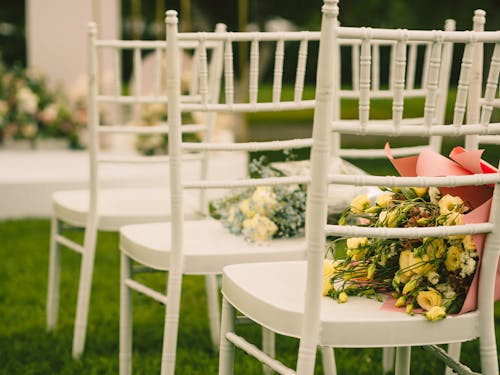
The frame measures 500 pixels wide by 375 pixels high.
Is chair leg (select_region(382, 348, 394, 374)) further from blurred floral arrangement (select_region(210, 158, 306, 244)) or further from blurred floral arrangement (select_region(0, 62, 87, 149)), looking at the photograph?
blurred floral arrangement (select_region(0, 62, 87, 149))

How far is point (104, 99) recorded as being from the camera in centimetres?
313

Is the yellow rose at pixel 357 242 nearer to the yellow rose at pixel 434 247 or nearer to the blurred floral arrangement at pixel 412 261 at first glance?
the blurred floral arrangement at pixel 412 261

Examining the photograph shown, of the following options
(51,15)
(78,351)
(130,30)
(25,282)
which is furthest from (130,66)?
(78,351)

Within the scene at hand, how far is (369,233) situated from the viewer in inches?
68.3

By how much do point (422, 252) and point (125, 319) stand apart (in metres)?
1.28

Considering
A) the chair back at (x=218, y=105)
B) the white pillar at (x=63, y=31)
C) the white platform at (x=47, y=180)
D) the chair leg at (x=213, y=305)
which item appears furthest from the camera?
the white pillar at (x=63, y=31)

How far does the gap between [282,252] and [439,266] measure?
32.3 inches

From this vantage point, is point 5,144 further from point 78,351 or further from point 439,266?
point 439,266

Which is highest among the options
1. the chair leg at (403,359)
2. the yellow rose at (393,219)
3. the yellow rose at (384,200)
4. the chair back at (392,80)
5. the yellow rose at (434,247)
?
the chair back at (392,80)

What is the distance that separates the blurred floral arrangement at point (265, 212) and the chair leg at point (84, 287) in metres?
0.54

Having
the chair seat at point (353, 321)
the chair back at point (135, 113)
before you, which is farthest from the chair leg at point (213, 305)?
the chair seat at point (353, 321)

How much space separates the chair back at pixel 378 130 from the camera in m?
1.67

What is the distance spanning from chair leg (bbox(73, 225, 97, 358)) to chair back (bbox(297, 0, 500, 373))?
1.58m

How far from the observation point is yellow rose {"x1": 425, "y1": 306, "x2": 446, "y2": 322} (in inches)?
72.0
